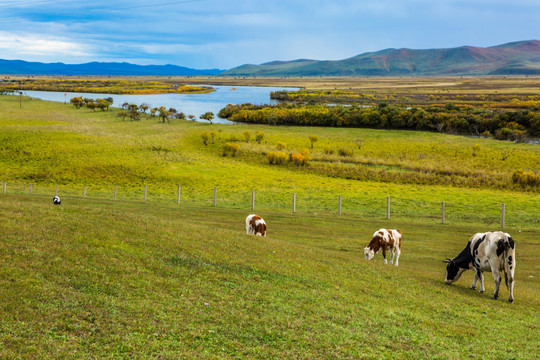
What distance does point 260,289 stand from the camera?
509 inches

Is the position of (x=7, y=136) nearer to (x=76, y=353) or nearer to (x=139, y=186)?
(x=139, y=186)

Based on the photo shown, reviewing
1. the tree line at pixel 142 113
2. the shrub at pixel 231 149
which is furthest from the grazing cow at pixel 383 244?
the tree line at pixel 142 113

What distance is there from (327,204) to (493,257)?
2671 cm

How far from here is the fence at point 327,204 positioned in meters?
36.5

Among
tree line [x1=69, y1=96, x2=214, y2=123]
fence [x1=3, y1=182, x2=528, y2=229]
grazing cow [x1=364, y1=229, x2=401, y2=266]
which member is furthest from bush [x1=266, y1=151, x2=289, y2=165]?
tree line [x1=69, y1=96, x2=214, y2=123]

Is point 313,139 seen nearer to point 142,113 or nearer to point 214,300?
point 142,113

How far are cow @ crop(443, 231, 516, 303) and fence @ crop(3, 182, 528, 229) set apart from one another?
18129 mm

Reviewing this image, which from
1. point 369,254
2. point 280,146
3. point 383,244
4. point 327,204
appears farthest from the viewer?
point 280,146

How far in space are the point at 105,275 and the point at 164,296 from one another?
1779 mm

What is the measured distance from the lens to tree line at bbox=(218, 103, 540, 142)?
93000mm

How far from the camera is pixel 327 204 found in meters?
41.8

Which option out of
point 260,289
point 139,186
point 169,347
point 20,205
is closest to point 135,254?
point 260,289

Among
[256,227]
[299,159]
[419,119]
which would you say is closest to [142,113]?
[299,159]

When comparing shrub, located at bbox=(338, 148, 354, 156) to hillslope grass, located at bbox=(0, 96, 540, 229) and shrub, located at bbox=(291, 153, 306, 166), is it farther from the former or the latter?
shrub, located at bbox=(291, 153, 306, 166)
